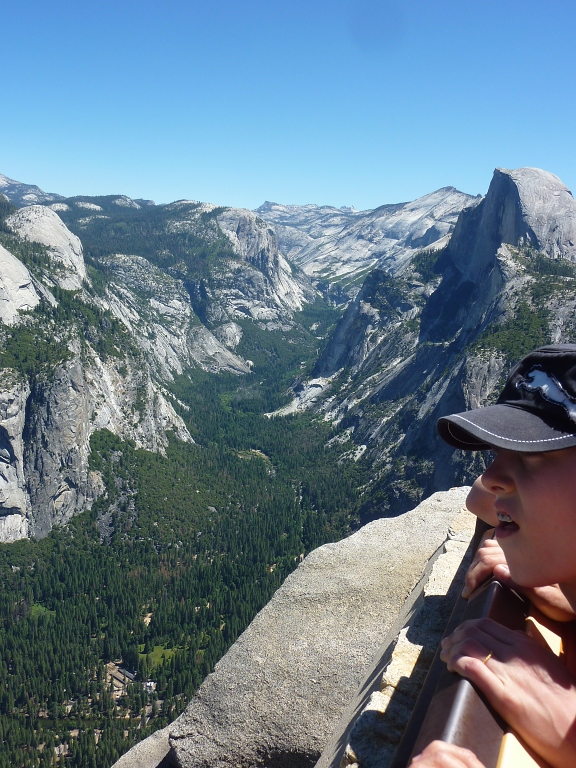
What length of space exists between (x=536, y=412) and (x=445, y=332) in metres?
126

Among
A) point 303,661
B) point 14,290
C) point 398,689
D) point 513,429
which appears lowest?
point 303,661

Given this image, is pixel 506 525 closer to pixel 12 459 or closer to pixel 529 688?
pixel 529 688

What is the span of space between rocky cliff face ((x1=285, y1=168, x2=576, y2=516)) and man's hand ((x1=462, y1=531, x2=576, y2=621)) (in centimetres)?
7412

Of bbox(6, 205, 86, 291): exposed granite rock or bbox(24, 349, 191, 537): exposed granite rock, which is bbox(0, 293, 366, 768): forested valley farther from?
bbox(6, 205, 86, 291): exposed granite rock

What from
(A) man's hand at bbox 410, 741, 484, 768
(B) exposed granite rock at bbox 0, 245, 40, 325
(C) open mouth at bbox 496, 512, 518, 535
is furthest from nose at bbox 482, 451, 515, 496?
(B) exposed granite rock at bbox 0, 245, 40, 325

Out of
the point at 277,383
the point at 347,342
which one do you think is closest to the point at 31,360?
the point at 347,342

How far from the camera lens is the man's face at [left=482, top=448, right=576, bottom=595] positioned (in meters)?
3.02

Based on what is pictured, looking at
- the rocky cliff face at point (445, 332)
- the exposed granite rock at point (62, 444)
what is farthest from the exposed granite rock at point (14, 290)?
the rocky cliff face at point (445, 332)

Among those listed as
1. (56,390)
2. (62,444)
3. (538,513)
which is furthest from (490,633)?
(62,444)

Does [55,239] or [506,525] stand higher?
[55,239]

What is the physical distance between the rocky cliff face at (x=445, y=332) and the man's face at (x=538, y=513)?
75385mm

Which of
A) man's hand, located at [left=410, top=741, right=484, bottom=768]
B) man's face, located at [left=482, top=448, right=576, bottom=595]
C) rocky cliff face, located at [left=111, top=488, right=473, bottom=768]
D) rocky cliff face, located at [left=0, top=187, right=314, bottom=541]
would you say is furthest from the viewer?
rocky cliff face, located at [left=0, top=187, right=314, bottom=541]

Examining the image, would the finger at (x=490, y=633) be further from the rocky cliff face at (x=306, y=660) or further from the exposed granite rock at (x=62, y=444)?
the exposed granite rock at (x=62, y=444)

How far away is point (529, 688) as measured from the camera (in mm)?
2916
